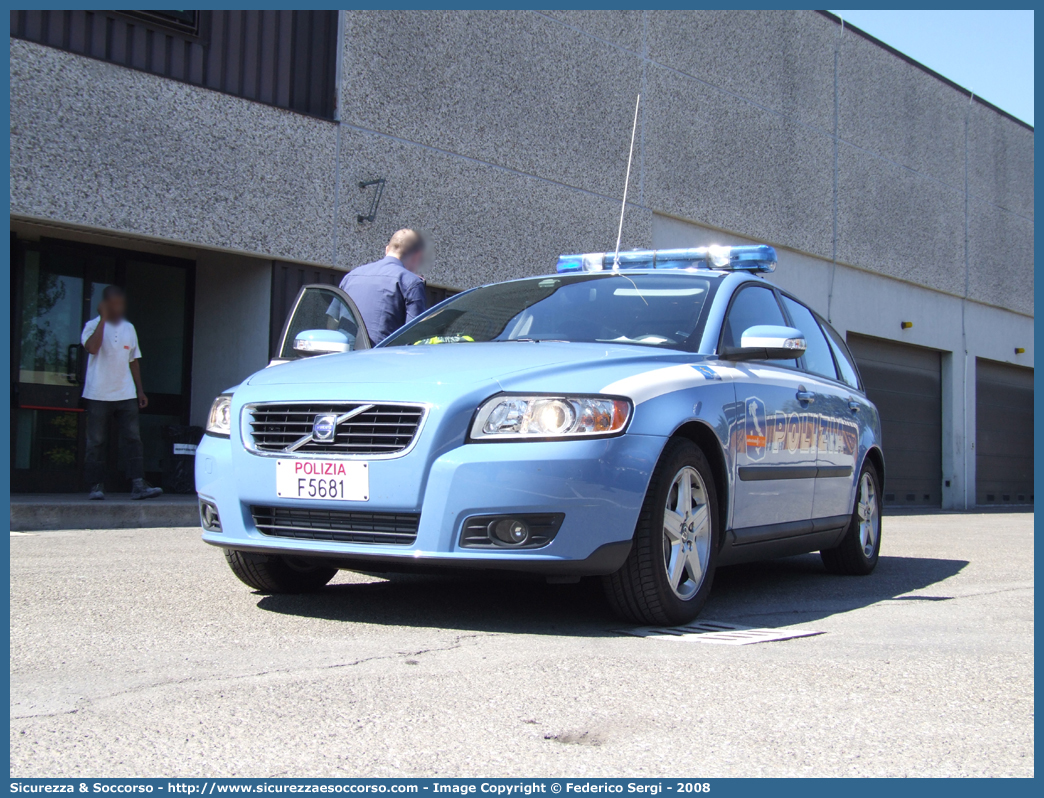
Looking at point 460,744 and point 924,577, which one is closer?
point 460,744

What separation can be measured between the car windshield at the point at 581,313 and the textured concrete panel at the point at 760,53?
10.0m

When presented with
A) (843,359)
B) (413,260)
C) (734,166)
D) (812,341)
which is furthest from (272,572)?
(734,166)

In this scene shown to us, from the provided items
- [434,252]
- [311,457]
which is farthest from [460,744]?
[434,252]

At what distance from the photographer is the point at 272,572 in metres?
4.56

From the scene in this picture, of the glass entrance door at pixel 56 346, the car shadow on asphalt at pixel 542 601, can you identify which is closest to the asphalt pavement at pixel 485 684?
the car shadow on asphalt at pixel 542 601

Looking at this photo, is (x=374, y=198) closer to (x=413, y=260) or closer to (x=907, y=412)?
(x=413, y=260)

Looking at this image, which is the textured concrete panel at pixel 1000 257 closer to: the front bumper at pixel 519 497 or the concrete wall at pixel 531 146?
the concrete wall at pixel 531 146

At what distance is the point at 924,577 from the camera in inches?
248

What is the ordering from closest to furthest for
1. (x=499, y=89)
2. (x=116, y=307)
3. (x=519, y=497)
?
(x=519, y=497)
(x=116, y=307)
(x=499, y=89)

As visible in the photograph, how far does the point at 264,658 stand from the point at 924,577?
13.9 ft

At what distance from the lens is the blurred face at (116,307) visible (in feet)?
29.6

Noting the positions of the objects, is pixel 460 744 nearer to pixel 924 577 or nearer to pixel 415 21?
pixel 924 577

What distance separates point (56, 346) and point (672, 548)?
7434mm
